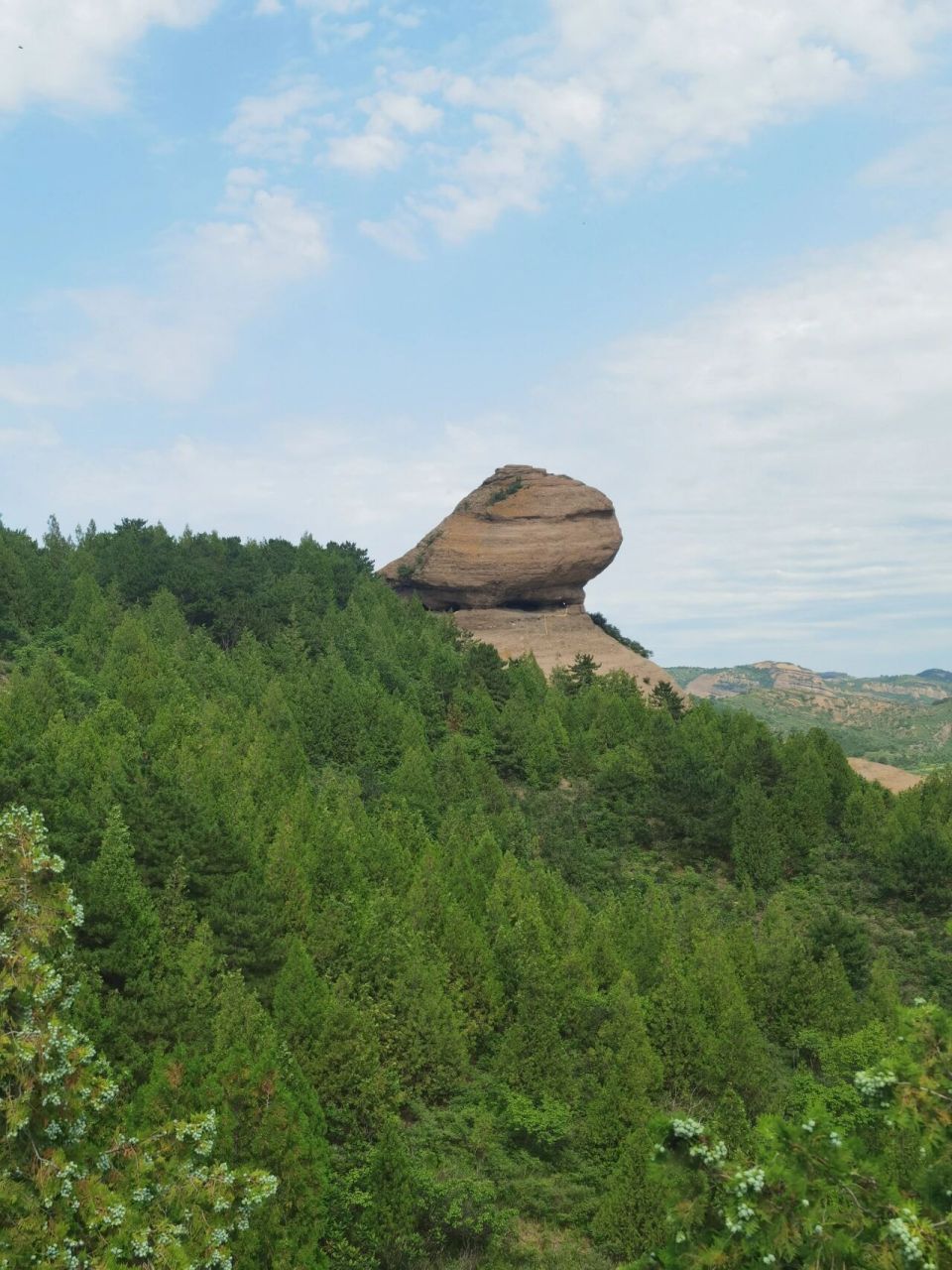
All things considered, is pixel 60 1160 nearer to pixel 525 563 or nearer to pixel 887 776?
pixel 887 776

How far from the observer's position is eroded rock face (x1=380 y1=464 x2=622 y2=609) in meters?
72.9

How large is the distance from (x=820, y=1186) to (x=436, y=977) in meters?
15.6

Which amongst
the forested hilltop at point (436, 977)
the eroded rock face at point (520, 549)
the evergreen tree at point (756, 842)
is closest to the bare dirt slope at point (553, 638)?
the eroded rock face at point (520, 549)

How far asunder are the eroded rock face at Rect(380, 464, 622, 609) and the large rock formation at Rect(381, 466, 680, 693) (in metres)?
0.08

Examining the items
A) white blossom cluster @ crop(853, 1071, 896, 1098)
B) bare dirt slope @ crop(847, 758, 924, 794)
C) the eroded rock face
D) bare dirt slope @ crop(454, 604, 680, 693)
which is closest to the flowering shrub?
white blossom cluster @ crop(853, 1071, 896, 1098)

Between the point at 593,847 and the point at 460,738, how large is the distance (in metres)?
8.61

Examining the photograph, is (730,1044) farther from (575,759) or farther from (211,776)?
(575,759)

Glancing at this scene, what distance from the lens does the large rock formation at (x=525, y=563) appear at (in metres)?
72.2

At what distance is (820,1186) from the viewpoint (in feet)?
26.0

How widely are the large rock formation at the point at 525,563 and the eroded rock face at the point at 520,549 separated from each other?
0.26 feet

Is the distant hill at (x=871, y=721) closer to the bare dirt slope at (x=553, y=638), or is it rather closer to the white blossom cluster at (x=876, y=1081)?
the bare dirt slope at (x=553, y=638)

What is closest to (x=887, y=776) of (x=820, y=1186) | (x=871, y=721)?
(x=820, y=1186)

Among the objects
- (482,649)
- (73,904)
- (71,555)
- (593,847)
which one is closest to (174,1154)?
(73,904)

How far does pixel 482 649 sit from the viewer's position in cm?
5516
